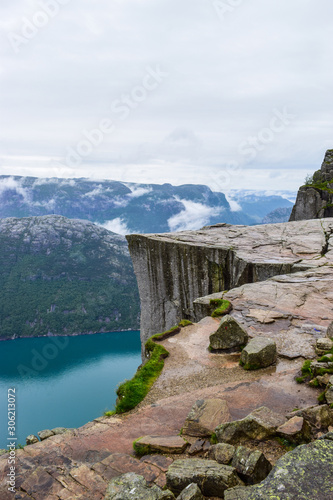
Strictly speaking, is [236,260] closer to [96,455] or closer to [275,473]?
[96,455]

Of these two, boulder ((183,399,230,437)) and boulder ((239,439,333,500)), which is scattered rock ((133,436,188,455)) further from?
boulder ((239,439,333,500))

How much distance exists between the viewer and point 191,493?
4.56m

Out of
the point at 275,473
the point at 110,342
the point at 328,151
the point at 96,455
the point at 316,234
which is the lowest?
the point at 110,342

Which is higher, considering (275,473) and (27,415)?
(275,473)

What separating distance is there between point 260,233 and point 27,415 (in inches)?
3168

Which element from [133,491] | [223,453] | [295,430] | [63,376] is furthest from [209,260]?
[63,376]

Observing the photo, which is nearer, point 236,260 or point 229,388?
point 229,388

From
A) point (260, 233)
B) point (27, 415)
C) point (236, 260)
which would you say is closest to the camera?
point (236, 260)

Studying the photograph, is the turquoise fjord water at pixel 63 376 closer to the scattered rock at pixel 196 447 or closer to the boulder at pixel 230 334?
the boulder at pixel 230 334

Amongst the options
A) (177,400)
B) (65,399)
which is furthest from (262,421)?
(65,399)

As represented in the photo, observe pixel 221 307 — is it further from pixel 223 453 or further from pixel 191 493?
pixel 191 493

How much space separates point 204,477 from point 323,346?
5.45 m

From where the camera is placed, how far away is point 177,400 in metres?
8.25

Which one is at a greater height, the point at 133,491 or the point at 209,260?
the point at 209,260
